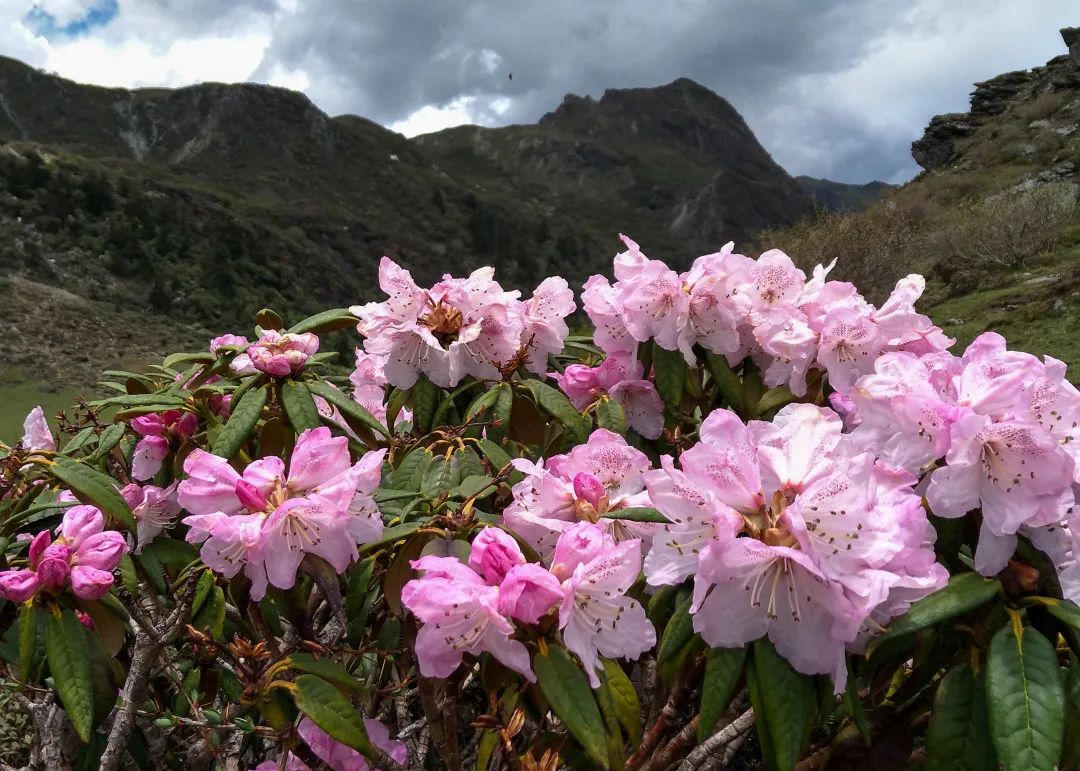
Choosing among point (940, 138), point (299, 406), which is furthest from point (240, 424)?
point (940, 138)

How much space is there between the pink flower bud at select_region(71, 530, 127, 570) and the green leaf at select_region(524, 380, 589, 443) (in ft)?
2.90

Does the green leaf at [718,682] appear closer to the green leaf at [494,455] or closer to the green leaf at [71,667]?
the green leaf at [494,455]

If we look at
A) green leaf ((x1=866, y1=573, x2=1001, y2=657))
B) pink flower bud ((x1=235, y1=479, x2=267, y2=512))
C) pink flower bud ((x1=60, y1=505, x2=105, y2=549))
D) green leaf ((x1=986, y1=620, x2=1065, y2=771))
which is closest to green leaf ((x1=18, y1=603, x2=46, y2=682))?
pink flower bud ((x1=60, y1=505, x2=105, y2=549))

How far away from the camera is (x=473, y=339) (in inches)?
69.6

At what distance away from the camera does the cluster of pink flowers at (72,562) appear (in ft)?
4.08

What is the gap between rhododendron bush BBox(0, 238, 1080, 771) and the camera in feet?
2.90

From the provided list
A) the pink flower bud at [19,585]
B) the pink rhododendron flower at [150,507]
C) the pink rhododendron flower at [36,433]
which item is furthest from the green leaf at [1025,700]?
the pink rhododendron flower at [36,433]

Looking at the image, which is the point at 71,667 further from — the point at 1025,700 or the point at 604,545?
the point at 1025,700

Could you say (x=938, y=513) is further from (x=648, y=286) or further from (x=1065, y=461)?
(x=648, y=286)

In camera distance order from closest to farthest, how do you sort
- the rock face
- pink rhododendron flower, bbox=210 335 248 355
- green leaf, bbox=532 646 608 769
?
green leaf, bbox=532 646 608 769, pink rhododendron flower, bbox=210 335 248 355, the rock face

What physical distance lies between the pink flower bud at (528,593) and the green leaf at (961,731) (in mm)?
482

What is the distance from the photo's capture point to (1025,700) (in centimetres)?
83

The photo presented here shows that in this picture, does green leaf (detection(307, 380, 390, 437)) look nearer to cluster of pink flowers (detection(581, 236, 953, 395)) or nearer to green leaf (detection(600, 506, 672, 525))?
cluster of pink flowers (detection(581, 236, 953, 395))

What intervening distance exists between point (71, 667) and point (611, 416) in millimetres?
1121
